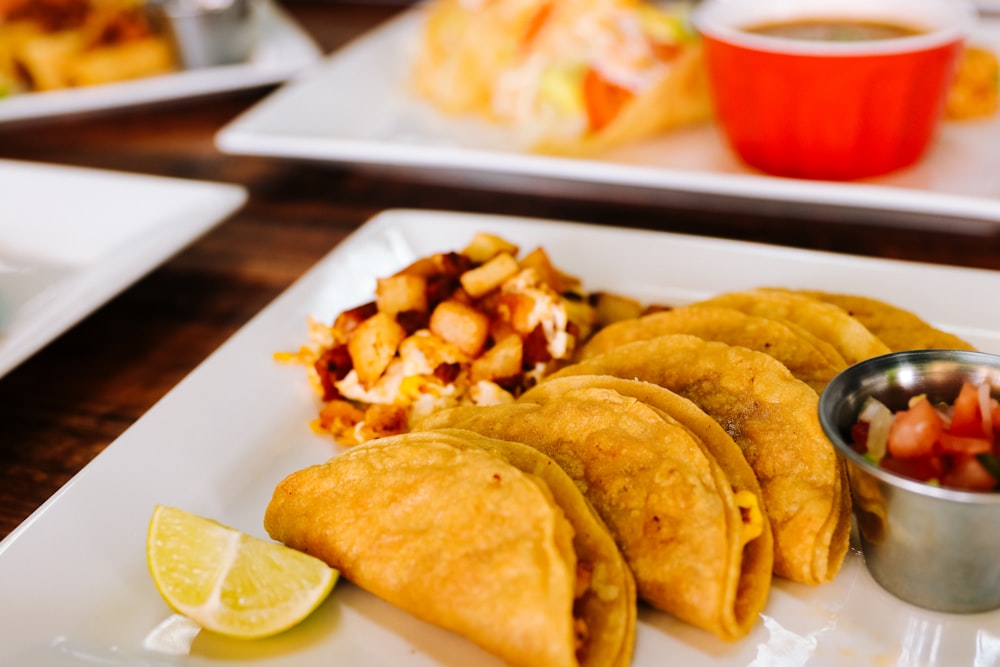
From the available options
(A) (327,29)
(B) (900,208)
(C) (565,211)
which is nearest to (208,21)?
(A) (327,29)

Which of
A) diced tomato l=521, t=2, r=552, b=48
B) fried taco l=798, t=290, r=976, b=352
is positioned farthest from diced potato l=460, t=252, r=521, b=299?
diced tomato l=521, t=2, r=552, b=48

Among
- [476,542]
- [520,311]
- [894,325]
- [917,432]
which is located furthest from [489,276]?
[917,432]

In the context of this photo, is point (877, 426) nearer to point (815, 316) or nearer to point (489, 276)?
point (815, 316)

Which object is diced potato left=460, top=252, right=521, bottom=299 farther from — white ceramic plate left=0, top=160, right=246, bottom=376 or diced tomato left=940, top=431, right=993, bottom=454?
diced tomato left=940, top=431, right=993, bottom=454

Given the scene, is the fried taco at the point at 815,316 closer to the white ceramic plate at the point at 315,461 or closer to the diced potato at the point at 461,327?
the white ceramic plate at the point at 315,461

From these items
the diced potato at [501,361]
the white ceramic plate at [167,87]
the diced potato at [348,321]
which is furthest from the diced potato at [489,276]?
the white ceramic plate at [167,87]

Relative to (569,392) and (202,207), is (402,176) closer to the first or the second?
(202,207)
